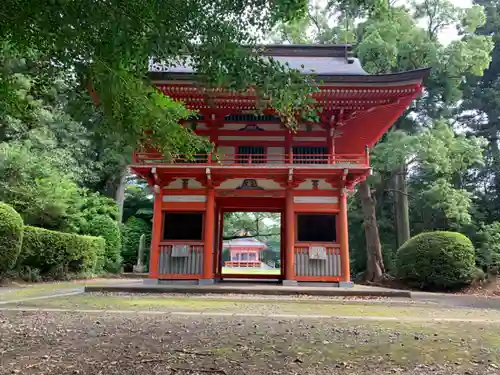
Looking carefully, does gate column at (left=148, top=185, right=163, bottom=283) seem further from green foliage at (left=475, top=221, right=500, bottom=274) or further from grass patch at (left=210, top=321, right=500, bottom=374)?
green foliage at (left=475, top=221, right=500, bottom=274)

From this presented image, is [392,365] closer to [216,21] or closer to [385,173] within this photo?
[216,21]

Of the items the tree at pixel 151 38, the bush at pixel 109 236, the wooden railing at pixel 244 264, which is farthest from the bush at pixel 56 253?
the wooden railing at pixel 244 264

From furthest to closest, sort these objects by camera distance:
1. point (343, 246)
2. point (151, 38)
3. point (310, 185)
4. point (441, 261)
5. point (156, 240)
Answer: point (441, 261), point (310, 185), point (156, 240), point (343, 246), point (151, 38)

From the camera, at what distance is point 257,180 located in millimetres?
11617

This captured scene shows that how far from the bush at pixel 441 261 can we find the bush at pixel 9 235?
39.5 feet

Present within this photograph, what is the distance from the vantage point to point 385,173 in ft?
58.8

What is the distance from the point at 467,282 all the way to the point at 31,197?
51.1 feet

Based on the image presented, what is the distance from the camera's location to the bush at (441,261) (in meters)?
12.2

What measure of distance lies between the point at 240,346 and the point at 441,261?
10.9m

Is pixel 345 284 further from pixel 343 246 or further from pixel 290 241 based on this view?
pixel 290 241

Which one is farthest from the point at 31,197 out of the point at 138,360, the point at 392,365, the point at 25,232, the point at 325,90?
the point at 392,365

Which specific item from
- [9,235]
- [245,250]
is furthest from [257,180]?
[245,250]

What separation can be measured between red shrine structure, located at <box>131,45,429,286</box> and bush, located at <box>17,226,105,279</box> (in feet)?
14.1

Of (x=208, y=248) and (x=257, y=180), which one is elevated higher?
(x=257, y=180)
